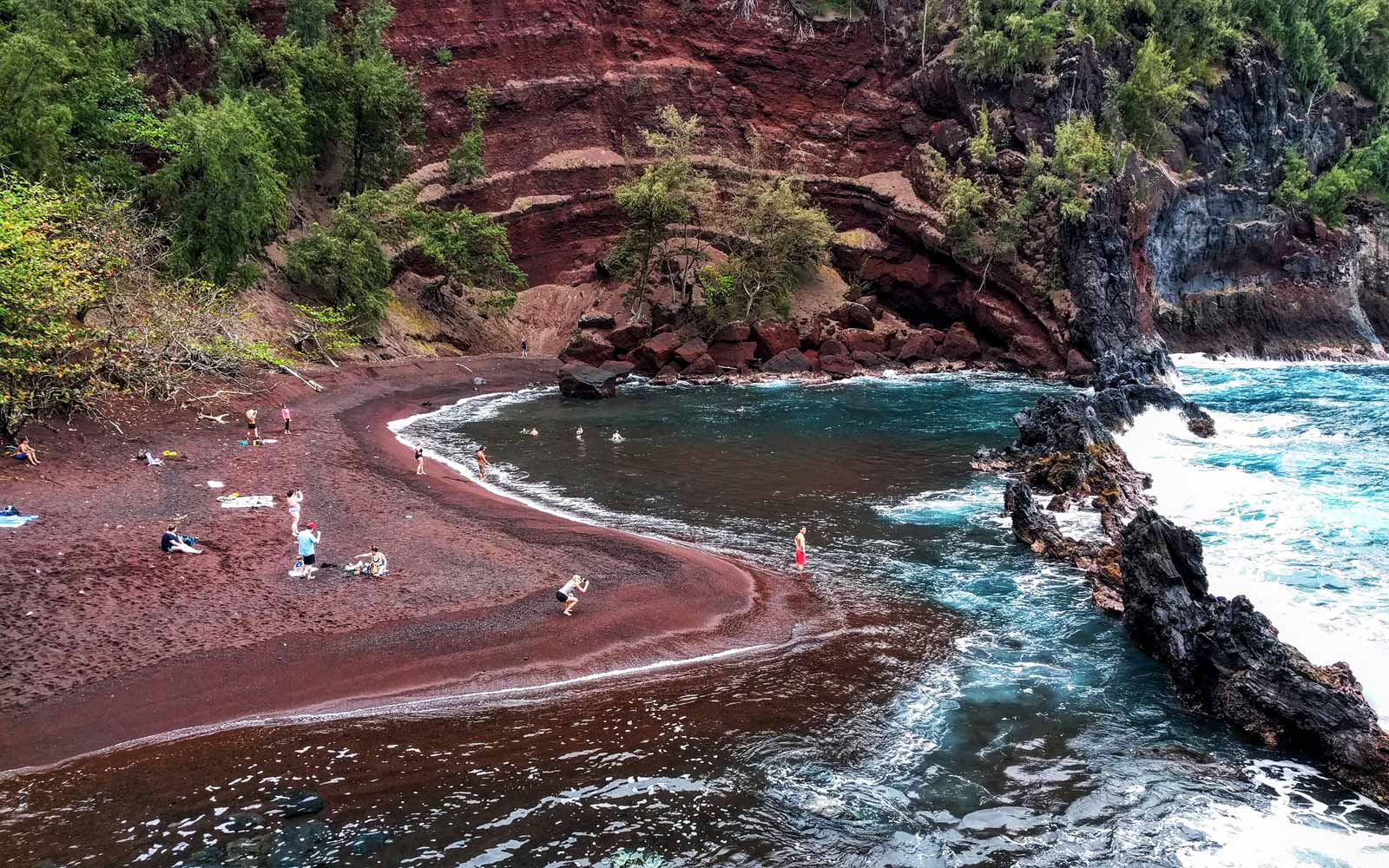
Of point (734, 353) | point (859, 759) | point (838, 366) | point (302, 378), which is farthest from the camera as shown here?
point (734, 353)

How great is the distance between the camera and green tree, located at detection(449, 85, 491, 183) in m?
58.1

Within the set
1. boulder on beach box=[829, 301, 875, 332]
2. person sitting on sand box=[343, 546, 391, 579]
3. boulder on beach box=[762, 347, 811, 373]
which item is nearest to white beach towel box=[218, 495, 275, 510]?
person sitting on sand box=[343, 546, 391, 579]

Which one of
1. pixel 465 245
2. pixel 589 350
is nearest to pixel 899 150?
pixel 589 350

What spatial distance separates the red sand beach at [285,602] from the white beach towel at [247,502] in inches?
24.6

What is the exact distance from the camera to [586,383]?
150 feet

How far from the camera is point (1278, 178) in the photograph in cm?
6378

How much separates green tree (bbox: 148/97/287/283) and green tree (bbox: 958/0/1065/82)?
48.6 m

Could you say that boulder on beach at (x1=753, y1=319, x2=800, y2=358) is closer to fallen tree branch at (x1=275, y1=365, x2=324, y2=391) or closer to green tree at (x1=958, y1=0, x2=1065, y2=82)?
green tree at (x1=958, y1=0, x2=1065, y2=82)

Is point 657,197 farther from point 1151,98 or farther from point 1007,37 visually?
point 1151,98

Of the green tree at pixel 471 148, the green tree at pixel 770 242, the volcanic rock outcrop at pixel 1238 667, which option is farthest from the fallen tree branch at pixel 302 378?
the volcanic rock outcrop at pixel 1238 667

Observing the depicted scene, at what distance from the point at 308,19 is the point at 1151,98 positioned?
58.1 meters

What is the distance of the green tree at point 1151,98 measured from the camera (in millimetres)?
56656

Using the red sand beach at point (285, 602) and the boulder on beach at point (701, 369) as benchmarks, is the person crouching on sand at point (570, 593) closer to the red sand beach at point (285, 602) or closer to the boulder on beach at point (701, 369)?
the red sand beach at point (285, 602)

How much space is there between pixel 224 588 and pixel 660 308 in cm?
4360
